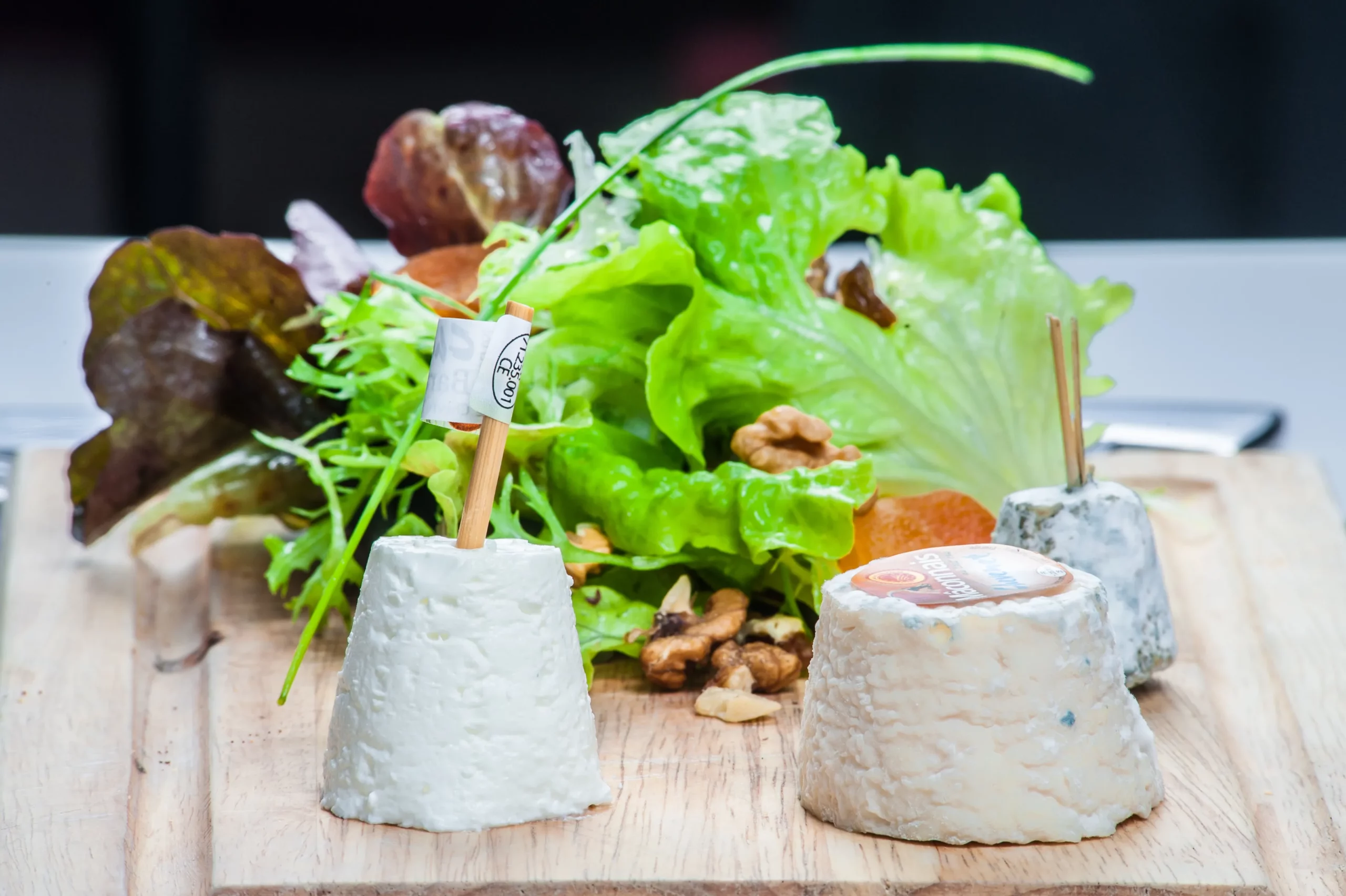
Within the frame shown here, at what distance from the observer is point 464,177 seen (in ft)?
5.64

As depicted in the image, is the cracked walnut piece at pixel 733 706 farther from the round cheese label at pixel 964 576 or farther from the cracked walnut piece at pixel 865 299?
the cracked walnut piece at pixel 865 299

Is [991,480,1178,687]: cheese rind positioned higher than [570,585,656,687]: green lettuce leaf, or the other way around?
[991,480,1178,687]: cheese rind

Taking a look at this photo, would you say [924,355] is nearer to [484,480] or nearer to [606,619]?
[606,619]

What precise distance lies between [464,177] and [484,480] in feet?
2.59

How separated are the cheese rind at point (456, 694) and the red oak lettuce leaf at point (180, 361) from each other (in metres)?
0.63

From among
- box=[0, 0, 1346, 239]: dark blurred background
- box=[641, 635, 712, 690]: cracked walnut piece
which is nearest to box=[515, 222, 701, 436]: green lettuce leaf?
box=[641, 635, 712, 690]: cracked walnut piece

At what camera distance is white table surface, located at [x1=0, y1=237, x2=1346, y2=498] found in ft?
7.57

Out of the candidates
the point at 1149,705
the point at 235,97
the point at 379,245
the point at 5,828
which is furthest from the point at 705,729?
the point at 235,97

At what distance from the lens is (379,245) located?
2.95 meters

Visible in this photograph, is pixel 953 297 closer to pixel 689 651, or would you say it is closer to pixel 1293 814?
pixel 689 651

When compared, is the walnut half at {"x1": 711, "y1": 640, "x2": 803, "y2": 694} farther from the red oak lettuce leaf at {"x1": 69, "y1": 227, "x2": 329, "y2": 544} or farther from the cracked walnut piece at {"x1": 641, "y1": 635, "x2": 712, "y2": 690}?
the red oak lettuce leaf at {"x1": 69, "y1": 227, "x2": 329, "y2": 544}

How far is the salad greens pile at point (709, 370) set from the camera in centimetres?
134

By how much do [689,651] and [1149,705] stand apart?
1.28 feet

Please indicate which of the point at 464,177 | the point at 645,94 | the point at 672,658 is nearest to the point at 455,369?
the point at 672,658
